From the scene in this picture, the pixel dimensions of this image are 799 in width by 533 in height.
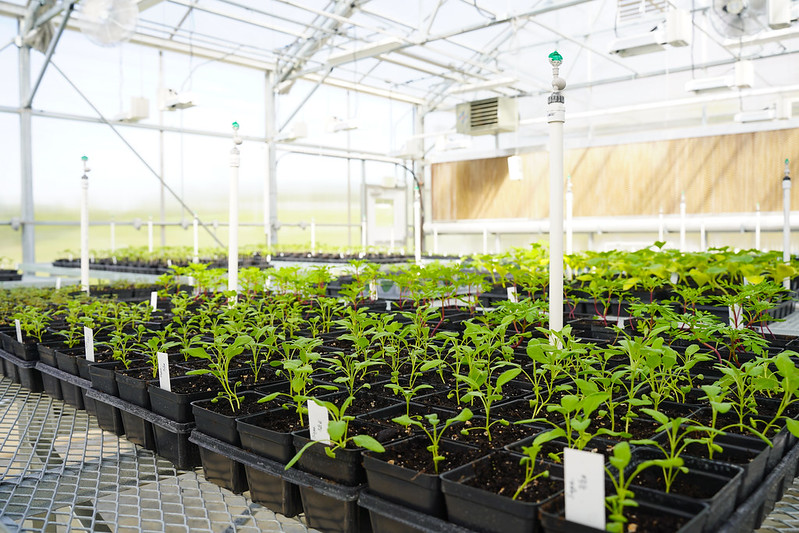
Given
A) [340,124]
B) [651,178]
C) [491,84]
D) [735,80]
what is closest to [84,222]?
[340,124]

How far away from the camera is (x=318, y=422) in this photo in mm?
1495

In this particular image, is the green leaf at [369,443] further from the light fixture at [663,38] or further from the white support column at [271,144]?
the white support column at [271,144]

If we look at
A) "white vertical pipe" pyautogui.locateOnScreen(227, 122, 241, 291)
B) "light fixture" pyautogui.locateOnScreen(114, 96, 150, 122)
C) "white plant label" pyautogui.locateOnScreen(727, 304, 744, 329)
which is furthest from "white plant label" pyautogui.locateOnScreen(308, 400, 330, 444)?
"light fixture" pyautogui.locateOnScreen(114, 96, 150, 122)

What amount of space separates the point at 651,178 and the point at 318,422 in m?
10.3

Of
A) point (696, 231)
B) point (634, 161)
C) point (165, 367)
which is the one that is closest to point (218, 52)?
point (634, 161)

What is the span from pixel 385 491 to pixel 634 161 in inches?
414

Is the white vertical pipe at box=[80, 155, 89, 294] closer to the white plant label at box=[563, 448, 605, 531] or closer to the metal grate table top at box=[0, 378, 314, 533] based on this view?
the metal grate table top at box=[0, 378, 314, 533]

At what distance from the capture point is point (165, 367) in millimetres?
2047

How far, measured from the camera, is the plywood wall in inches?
371

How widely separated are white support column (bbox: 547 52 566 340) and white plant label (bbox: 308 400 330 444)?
3.20 feet

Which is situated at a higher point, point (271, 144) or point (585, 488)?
point (271, 144)

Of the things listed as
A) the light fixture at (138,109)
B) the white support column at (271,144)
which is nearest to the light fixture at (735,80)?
the light fixture at (138,109)

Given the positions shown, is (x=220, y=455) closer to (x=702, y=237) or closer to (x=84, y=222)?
(x=84, y=222)

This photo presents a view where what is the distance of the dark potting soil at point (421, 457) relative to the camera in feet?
4.62
